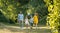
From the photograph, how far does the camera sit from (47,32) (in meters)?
18.4

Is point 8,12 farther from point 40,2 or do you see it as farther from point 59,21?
point 59,21

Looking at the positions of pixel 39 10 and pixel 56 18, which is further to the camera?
pixel 39 10

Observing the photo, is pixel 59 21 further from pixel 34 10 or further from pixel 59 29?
pixel 34 10

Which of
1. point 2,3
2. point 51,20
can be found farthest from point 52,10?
point 2,3

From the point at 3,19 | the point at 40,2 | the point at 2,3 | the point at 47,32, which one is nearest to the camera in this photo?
the point at 47,32

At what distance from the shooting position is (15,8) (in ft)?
88.0

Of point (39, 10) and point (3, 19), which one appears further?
point (3, 19)

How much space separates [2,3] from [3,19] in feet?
13.8

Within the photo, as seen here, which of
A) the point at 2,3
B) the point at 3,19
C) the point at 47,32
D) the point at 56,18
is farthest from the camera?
the point at 3,19

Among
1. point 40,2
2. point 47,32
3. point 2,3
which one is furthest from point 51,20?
point 2,3

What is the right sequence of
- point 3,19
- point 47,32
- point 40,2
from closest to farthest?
point 47,32 < point 40,2 < point 3,19

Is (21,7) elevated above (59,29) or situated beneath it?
elevated above

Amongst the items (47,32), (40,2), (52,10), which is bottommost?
(47,32)

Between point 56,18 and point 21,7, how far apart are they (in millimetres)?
19970
